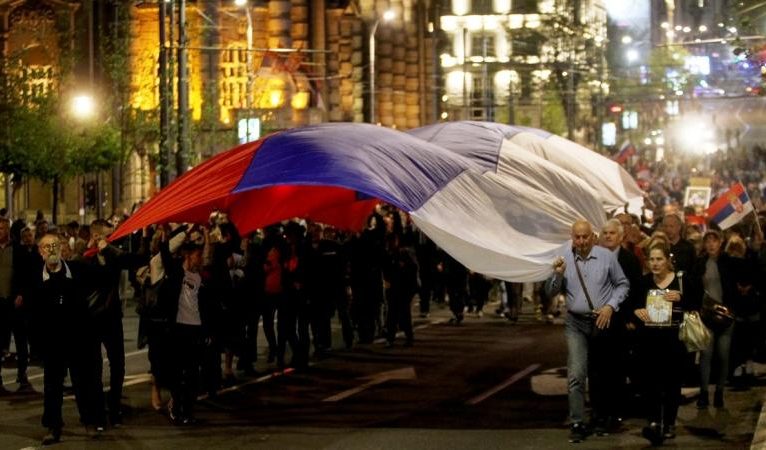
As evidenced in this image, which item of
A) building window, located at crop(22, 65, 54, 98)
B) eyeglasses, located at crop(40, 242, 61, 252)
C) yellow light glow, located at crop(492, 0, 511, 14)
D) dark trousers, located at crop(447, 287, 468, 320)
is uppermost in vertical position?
yellow light glow, located at crop(492, 0, 511, 14)

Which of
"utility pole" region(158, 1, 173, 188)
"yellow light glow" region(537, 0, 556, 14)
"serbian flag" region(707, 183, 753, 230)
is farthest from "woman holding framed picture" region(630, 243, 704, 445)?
"yellow light glow" region(537, 0, 556, 14)

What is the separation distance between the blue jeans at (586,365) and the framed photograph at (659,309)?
1.68 feet

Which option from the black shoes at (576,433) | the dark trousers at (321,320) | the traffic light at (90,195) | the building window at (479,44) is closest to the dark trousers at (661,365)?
the black shoes at (576,433)

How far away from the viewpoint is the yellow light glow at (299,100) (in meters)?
52.9

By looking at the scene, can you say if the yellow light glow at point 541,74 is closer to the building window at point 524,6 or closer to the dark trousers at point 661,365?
the building window at point 524,6

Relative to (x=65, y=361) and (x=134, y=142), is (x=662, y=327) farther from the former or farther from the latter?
(x=134, y=142)

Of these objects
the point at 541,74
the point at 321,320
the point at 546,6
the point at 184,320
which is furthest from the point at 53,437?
the point at 541,74

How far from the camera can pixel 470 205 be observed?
15477 millimetres

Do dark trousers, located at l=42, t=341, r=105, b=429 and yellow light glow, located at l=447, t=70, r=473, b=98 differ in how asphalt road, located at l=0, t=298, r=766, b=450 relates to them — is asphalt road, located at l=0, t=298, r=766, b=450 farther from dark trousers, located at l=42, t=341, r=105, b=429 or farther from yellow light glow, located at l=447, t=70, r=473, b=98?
yellow light glow, located at l=447, t=70, r=473, b=98

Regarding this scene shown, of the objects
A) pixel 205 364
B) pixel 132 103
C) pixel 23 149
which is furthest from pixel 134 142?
pixel 205 364

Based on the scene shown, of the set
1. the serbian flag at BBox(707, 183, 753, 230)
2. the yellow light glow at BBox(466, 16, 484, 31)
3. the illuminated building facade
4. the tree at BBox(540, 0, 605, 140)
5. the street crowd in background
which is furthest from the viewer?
the yellow light glow at BBox(466, 16, 484, 31)

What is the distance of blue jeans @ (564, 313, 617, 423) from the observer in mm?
13180

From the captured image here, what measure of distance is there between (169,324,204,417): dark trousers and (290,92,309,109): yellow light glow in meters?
38.5

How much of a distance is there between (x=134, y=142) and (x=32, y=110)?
11.0 feet
